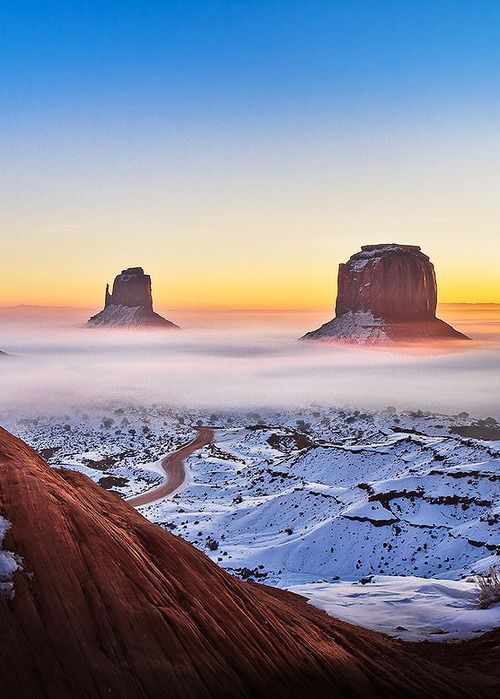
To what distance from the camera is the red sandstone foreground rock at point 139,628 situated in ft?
25.8

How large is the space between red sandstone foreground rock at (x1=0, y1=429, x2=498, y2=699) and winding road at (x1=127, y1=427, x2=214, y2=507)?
161ft

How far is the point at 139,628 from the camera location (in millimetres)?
8633

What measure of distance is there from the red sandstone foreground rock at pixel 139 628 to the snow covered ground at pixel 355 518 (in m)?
7.35

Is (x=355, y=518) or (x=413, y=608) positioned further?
(x=355, y=518)

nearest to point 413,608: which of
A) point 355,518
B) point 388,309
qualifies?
point 355,518

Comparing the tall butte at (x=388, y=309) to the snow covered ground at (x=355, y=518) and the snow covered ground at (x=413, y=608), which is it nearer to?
the snow covered ground at (x=355, y=518)

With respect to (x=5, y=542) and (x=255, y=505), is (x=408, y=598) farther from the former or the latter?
(x=255, y=505)

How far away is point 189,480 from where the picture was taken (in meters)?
71.9

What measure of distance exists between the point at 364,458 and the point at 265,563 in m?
24.4

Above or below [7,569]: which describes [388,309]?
above

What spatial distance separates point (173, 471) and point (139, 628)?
70250mm

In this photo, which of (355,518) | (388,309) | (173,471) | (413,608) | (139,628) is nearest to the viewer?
(139,628)

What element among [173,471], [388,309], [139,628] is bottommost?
[173,471]

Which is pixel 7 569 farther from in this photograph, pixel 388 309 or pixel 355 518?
pixel 388 309
